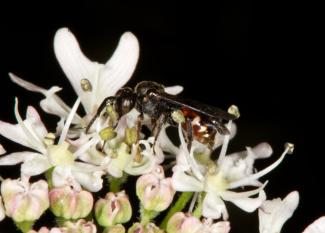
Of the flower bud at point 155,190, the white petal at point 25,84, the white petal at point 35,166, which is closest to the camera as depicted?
the white petal at point 35,166

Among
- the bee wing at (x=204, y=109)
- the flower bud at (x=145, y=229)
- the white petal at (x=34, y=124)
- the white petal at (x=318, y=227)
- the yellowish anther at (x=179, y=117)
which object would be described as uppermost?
the bee wing at (x=204, y=109)

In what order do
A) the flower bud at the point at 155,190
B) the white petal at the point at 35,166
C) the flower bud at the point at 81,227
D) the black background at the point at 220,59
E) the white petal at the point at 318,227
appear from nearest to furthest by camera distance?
the flower bud at the point at 81,227 → the white petal at the point at 35,166 → the flower bud at the point at 155,190 → the white petal at the point at 318,227 → the black background at the point at 220,59

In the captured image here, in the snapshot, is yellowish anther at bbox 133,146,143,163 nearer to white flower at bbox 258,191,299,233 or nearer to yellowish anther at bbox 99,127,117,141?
yellowish anther at bbox 99,127,117,141

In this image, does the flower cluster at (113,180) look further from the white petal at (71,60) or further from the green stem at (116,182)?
the white petal at (71,60)

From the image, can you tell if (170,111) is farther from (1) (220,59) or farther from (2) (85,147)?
(1) (220,59)

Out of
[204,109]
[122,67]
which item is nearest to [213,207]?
[204,109]

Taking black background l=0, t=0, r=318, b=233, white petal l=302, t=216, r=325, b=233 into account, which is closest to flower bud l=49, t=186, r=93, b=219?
white petal l=302, t=216, r=325, b=233

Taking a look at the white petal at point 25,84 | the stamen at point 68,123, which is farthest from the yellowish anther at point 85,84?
the stamen at point 68,123
